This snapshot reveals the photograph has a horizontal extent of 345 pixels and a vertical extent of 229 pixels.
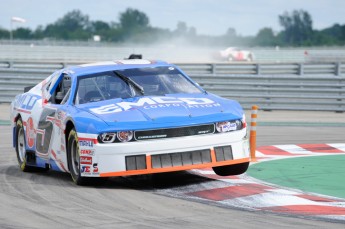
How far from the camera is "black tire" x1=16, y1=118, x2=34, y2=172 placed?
12164 mm

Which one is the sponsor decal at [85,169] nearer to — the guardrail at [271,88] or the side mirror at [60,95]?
the side mirror at [60,95]

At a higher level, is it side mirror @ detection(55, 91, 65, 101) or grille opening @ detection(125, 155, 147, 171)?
side mirror @ detection(55, 91, 65, 101)

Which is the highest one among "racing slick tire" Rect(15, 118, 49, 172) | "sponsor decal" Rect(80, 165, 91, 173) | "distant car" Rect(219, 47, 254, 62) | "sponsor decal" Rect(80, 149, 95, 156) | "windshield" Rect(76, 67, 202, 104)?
"windshield" Rect(76, 67, 202, 104)

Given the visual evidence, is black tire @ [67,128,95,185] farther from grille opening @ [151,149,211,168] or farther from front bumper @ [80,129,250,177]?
grille opening @ [151,149,211,168]

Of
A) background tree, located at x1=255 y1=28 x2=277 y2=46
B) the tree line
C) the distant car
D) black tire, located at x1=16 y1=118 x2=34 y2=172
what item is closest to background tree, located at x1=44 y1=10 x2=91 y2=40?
the tree line

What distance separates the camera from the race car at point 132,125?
990 centimetres

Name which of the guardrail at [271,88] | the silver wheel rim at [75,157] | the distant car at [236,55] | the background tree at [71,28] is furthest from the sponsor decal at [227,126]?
the background tree at [71,28]

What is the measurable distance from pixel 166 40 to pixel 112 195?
82.4 metres

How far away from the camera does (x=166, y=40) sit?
301 ft

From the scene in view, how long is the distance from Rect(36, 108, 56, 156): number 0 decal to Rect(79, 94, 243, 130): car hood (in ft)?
2.50

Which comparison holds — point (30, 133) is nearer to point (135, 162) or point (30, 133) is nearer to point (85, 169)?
point (85, 169)

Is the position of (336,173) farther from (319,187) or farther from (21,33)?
(21,33)

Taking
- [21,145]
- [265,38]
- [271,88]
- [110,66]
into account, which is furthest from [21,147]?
[265,38]

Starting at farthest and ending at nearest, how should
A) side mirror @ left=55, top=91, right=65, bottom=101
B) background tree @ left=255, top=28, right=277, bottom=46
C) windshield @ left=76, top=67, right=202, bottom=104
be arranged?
background tree @ left=255, top=28, right=277, bottom=46
side mirror @ left=55, top=91, right=65, bottom=101
windshield @ left=76, top=67, right=202, bottom=104
